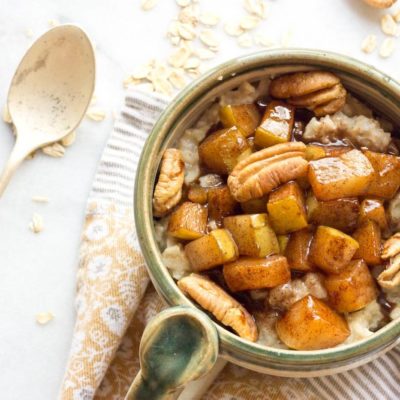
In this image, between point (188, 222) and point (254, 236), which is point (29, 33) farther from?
point (254, 236)

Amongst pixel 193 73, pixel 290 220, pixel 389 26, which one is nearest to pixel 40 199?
pixel 193 73

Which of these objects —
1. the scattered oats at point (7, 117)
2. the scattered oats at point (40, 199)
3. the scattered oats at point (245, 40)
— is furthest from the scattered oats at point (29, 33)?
the scattered oats at point (245, 40)

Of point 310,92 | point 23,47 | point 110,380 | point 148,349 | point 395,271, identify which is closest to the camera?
point 148,349

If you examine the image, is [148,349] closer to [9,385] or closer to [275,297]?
[275,297]

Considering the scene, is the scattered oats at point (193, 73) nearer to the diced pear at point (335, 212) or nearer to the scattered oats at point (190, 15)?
the scattered oats at point (190, 15)

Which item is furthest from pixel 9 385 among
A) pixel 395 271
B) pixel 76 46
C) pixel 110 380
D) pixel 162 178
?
pixel 395 271
